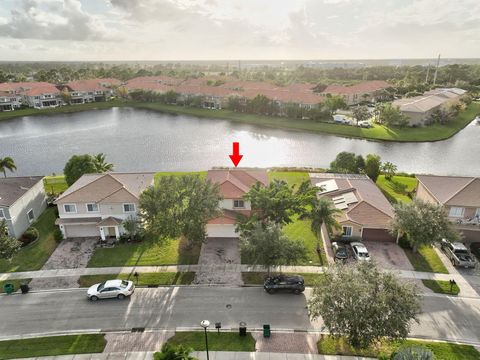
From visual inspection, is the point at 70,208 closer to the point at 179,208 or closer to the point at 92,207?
the point at 92,207

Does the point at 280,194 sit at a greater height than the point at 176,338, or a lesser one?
greater

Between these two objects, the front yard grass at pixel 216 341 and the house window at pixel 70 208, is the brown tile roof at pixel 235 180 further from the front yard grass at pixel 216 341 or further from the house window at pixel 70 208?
the front yard grass at pixel 216 341

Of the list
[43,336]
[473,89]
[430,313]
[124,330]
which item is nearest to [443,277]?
[430,313]

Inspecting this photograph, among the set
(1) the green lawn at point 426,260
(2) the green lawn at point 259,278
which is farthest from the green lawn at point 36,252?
(1) the green lawn at point 426,260

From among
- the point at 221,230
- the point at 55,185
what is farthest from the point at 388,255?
the point at 55,185

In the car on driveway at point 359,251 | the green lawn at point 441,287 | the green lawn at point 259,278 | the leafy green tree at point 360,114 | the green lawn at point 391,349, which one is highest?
the leafy green tree at point 360,114

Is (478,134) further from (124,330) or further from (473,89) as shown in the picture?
(124,330)
